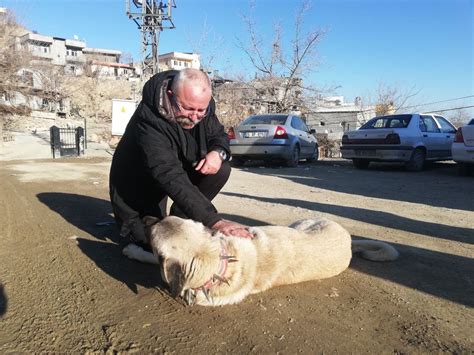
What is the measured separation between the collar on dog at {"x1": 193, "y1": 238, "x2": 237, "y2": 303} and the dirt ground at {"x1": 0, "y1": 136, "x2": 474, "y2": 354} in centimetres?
22

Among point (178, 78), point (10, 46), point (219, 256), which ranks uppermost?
point (10, 46)

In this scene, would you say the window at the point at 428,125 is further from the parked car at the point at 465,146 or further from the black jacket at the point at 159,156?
the black jacket at the point at 159,156

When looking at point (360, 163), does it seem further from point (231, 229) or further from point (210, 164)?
point (231, 229)

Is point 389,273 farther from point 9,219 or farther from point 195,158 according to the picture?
point 9,219

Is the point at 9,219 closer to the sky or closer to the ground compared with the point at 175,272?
closer to the ground

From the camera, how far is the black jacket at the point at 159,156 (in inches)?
109

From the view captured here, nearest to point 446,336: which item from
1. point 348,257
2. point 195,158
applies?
point 348,257

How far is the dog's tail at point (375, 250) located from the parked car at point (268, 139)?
7.87m

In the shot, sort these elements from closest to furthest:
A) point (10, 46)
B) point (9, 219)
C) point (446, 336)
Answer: point (446, 336) → point (9, 219) → point (10, 46)

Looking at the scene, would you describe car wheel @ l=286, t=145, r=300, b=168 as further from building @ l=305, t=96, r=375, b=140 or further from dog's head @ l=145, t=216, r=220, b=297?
building @ l=305, t=96, r=375, b=140

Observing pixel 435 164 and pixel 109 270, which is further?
pixel 435 164

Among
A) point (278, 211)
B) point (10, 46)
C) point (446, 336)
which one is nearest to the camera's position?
point (446, 336)

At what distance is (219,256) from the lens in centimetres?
232

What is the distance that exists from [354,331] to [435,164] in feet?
41.0
